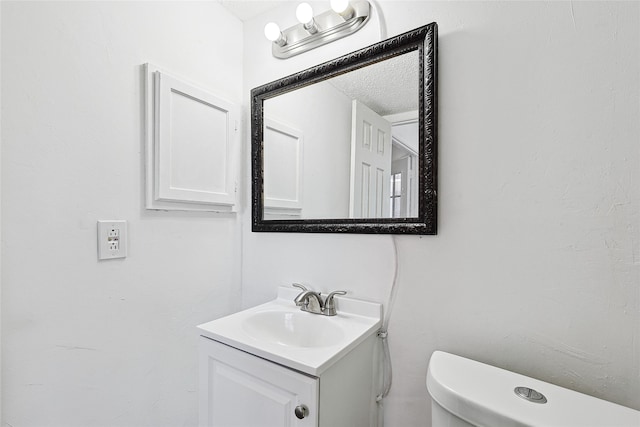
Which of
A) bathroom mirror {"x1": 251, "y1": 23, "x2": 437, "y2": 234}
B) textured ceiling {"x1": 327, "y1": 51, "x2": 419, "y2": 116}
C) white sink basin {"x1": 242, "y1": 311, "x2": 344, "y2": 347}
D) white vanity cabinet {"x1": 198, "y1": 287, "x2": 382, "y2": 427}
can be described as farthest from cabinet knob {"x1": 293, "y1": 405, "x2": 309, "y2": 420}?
textured ceiling {"x1": 327, "y1": 51, "x2": 419, "y2": 116}

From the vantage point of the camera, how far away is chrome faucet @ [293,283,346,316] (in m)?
1.12

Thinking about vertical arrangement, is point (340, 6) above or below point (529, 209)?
above

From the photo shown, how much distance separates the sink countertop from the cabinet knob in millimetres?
95

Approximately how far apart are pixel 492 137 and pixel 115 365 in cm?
144

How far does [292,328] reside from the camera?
113cm

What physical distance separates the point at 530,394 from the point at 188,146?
1344 millimetres

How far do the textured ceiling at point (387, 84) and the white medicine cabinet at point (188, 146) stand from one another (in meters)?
0.57

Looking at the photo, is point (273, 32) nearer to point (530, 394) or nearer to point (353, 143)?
point (353, 143)

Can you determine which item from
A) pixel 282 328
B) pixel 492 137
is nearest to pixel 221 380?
pixel 282 328

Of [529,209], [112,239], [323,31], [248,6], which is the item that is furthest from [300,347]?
[248,6]

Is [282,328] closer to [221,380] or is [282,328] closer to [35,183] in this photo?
[221,380]

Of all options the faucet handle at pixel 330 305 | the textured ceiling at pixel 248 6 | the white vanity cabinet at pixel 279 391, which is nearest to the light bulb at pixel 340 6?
the textured ceiling at pixel 248 6

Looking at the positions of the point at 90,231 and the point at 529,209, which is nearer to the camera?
the point at 529,209

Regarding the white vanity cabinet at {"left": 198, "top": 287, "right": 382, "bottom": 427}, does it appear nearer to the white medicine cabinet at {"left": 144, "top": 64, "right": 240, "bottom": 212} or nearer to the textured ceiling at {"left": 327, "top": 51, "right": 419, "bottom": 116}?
the white medicine cabinet at {"left": 144, "top": 64, "right": 240, "bottom": 212}
